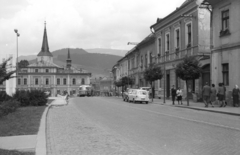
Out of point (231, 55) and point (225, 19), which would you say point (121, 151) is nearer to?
point (231, 55)

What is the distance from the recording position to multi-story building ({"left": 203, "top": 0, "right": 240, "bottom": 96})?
73.3 feet

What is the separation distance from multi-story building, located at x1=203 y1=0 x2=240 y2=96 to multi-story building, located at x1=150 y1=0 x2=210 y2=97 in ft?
10.8

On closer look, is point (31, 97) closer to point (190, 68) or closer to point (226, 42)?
point (190, 68)

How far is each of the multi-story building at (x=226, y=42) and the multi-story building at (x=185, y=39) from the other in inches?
129

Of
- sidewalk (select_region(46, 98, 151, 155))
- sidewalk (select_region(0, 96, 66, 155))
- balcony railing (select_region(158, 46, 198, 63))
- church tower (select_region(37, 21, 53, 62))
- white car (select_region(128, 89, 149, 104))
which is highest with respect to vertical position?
church tower (select_region(37, 21, 53, 62))

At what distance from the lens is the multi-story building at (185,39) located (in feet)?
96.1

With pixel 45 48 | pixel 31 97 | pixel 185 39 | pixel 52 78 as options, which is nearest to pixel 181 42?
pixel 185 39

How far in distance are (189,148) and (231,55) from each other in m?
17.0

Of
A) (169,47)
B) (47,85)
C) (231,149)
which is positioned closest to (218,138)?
(231,149)

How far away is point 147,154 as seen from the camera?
7078 millimetres

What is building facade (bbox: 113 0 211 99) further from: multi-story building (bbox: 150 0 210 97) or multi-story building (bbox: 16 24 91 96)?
multi-story building (bbox: 16 24 91 96)

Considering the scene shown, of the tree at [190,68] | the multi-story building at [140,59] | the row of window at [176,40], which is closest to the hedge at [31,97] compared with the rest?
the tree at [190,68]

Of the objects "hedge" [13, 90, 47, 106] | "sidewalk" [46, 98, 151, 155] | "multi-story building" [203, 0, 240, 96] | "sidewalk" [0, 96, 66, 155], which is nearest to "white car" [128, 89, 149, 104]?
"multi-story building" [203, 0, 240, 96]

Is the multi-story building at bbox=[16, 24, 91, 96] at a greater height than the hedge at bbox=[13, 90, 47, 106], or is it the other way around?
the multi-story building at bbox=[16, 24, 91, 96]
